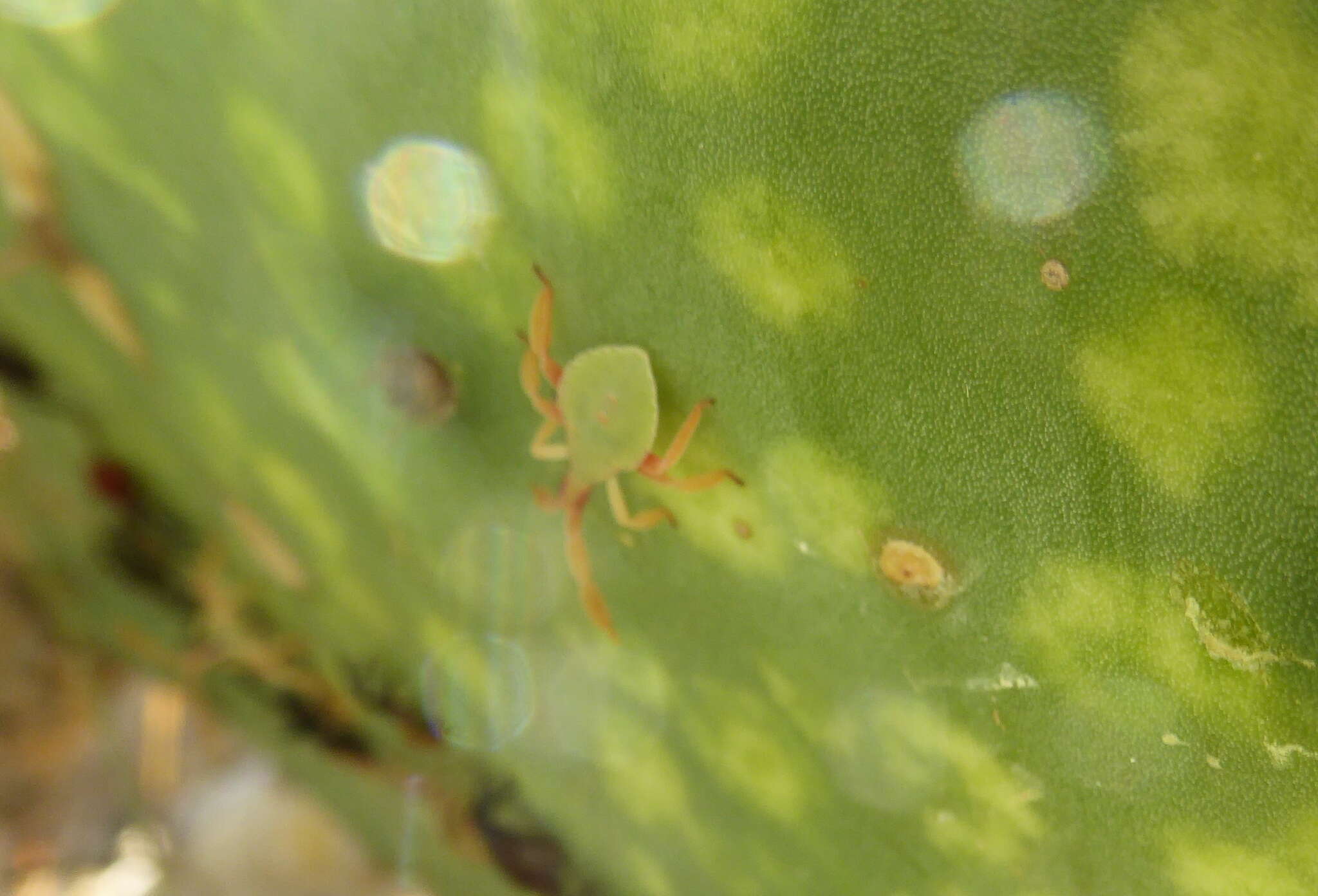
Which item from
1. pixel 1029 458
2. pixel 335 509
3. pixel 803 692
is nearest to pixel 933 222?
pixel 1029 458

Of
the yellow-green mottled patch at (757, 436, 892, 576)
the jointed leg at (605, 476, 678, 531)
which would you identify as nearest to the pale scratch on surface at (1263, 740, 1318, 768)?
the yellow-green mottled patch at (757, 436, 892, 576)

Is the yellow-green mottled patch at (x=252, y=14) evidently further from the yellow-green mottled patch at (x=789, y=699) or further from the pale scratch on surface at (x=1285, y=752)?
the pale scratch on surface at (x=1285, y=752)

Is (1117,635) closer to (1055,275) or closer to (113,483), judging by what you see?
(1055,275)

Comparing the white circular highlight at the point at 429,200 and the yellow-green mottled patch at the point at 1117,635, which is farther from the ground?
the white circular highlight at the point at 429,200

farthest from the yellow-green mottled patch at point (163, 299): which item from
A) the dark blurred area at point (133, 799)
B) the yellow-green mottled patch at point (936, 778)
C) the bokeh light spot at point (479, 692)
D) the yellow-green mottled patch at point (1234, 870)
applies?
the yellow-green mottled patch at point (1234, 870)

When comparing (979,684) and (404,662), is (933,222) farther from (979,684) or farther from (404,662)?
(404,662)

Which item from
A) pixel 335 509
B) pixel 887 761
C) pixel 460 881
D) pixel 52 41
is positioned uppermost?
pixel 52 41

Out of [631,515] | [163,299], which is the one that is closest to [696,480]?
[631,515]
